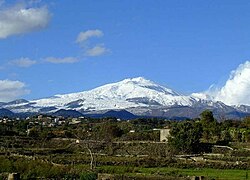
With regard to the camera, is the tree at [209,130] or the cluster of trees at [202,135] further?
the tree at [209,130]

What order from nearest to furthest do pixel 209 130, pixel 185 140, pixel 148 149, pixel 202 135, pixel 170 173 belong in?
pixel 170 173
pixel 185 140
pixel 148 149
pixel 202 135
pixel 209 130

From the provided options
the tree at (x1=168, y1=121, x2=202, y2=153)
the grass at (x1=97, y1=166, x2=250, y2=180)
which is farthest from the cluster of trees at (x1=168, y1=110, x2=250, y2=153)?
the grass at (x1=97, y1=166, x2=250, y2=180)

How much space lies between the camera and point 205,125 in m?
78.1

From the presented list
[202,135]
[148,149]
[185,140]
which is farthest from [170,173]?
[202,135]

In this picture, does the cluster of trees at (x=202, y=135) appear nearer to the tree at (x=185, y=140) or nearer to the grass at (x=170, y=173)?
the tree at (x=185, y=140)

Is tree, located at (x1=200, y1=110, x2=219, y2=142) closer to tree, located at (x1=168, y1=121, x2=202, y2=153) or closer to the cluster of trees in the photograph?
the cluster of trees

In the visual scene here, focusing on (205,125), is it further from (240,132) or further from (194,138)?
(194,138)

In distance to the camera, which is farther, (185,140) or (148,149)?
(148,149)

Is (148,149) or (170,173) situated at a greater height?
(148,149)

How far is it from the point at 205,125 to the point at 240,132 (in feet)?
16.8

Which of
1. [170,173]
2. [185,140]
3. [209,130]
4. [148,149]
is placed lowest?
[170,173]

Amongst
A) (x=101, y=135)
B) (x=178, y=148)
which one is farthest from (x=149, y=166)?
(x=101, y=135)

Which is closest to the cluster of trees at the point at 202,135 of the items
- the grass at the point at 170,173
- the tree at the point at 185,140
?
the tree at the point at 185,140

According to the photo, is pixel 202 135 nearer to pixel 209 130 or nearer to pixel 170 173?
pixel 209 130
